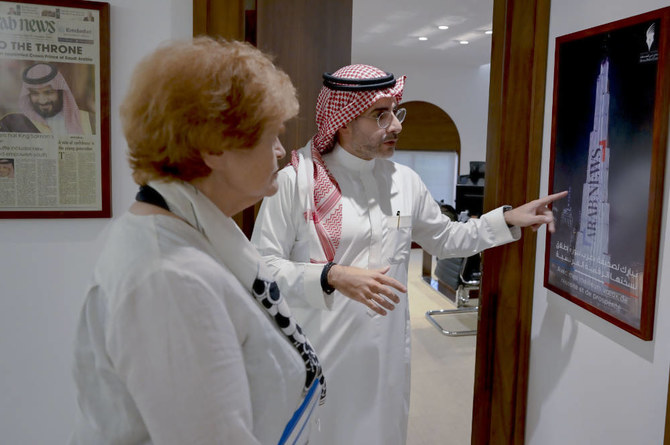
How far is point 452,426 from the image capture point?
2.84 meters

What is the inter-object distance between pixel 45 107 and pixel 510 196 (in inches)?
66.0

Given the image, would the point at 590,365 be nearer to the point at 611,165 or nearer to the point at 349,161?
the point at 611,165

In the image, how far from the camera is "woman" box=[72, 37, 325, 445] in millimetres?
721

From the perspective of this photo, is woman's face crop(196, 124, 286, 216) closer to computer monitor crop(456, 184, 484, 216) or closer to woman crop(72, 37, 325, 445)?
woman crop(72, 37, 325, 445)

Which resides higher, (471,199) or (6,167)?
(6,167)

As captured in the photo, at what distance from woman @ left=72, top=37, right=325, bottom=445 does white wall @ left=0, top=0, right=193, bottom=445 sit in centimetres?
101

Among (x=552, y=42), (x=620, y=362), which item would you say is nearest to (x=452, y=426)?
(x=620, y=362)

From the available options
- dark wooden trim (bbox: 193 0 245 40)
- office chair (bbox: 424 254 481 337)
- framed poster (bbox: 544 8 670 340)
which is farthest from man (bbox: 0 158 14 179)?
office chair (bbox: 424 254 481 337)

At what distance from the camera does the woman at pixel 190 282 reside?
72 cm

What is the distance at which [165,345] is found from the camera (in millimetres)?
716

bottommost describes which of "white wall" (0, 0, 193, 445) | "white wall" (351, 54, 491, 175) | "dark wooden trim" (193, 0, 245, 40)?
"white wall" (0, 0, 193, 445)

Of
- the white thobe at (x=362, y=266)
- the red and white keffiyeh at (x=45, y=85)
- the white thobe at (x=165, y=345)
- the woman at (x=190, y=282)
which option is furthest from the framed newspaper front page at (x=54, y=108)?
the white thobe at (x=165, y=345)

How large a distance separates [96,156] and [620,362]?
179 centimetres

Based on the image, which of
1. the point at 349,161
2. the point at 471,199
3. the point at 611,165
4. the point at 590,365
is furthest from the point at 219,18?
the point at 471,199
